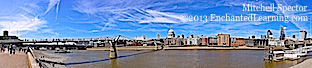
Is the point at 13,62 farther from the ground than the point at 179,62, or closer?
farther from the ground

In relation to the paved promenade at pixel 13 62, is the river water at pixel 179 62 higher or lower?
lower

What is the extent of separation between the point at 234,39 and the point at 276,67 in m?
137

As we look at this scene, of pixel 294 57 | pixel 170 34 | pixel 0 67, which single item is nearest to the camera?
pixel 0 67

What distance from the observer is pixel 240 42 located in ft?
519

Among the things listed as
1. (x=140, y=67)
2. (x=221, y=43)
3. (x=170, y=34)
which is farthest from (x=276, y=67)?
(x=170, y=34)

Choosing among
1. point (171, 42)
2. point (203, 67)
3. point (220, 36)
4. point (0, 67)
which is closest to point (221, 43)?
point (220, 36)

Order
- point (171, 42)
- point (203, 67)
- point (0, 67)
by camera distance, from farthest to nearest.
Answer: point (171, 42) → point (203, 67) → point (0, 67)

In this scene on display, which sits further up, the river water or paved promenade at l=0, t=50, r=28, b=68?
paved promenade at l=0, t=50, r=28, b=68

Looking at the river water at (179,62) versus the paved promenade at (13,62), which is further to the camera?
the river water at (179,62)

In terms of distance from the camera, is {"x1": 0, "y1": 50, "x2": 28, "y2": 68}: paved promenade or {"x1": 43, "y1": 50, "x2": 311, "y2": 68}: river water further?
{"x1": 43, "y1": 50, "x2": 311, "y2": 68}: river water

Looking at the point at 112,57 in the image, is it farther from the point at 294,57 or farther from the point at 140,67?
the point at 294,57

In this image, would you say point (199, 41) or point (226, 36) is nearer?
point (226, 36)

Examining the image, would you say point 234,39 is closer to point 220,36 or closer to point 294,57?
point 220,36

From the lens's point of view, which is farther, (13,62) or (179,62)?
(179,62)
